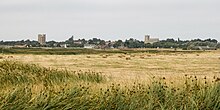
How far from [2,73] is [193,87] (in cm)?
872

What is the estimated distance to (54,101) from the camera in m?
8.53

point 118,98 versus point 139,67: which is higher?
point 118,98

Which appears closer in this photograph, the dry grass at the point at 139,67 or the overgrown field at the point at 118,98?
the overgrown field at the point at 118,98

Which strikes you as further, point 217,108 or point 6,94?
point 217,108

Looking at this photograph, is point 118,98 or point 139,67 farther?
point 139,67

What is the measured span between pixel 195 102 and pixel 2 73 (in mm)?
9634

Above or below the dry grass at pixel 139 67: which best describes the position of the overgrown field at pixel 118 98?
above

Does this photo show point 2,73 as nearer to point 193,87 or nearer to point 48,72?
point 48,72

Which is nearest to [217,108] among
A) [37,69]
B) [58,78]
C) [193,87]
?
[193,87]

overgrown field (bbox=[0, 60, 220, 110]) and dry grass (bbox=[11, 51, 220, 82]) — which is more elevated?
overgrown field (bbox=[0, 60, 220, 110])

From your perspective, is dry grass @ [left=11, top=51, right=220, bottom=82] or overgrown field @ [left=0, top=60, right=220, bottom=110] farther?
dry grass @ [left=11, top=51, right=220, bottom=82]

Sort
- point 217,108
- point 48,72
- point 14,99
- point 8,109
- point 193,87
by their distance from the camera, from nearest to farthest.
Answer: point 8,109 → point 14,99 → point 217,108 → point 193,87 → point 48,72

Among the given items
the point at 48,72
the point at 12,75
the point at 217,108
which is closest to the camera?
the point at 217,108

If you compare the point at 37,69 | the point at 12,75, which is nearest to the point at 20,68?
the point at 37,69
